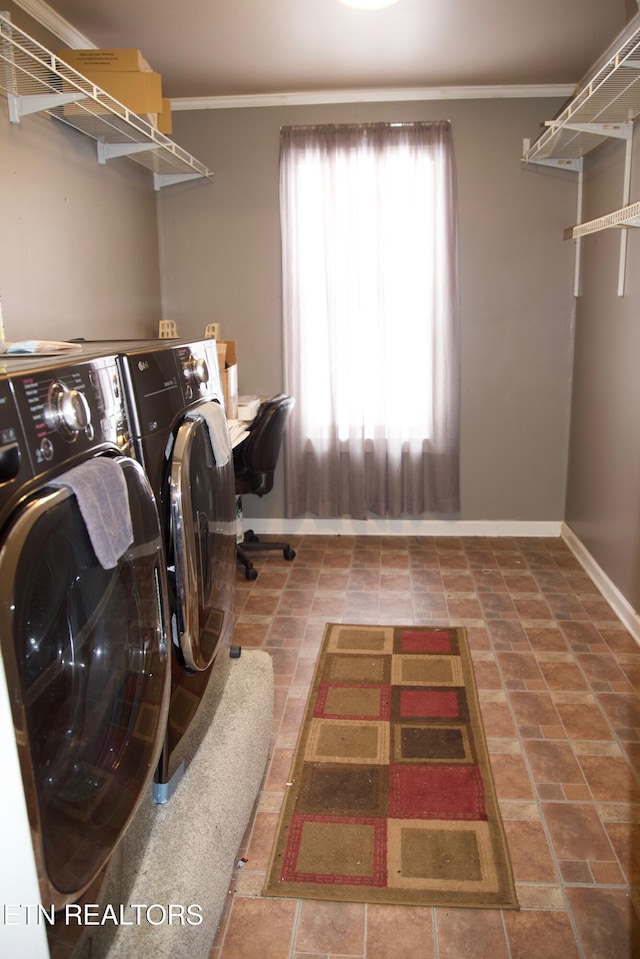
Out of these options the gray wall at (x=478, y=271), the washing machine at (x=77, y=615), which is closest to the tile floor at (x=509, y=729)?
the gray wall at (x=478, y=271)

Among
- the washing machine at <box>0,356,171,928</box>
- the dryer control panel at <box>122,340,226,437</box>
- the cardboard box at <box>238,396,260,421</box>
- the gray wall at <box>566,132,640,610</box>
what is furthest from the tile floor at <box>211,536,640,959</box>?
the dryer control panel at <box>122,340,226,437</box>

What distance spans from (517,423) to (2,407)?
3718 millimetres

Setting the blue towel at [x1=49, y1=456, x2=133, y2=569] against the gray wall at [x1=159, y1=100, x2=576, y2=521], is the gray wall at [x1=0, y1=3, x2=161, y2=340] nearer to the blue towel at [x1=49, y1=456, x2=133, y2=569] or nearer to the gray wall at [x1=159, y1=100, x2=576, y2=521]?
the gray wall at [x1=159, y1=100, x2=576, y2=521]

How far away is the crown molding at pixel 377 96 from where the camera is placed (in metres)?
3.96

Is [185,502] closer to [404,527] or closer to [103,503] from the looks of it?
[103,503]

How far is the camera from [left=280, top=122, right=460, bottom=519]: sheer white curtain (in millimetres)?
4039

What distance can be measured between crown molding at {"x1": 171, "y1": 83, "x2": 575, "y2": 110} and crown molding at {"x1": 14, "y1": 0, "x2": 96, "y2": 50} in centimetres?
95

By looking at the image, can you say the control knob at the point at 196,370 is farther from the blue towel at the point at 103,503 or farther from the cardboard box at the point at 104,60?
the cardboard box at the point at 104,60

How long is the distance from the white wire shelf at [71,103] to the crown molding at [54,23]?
358 mm

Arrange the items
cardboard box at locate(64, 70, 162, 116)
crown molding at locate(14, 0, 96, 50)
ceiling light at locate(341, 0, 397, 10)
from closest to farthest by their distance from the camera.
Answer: ceiling light at locate(341, 0, 397, 10), crown molding at locate(14, 0, 96, 50), cardboard box at locate(64, 70, 162, 116)

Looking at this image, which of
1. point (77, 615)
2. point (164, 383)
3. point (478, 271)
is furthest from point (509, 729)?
point (478, 271)

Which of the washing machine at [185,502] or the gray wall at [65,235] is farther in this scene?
the gray wall at [65,235]

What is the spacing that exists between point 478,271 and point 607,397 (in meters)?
1.09

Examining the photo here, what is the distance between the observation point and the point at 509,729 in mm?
2430
